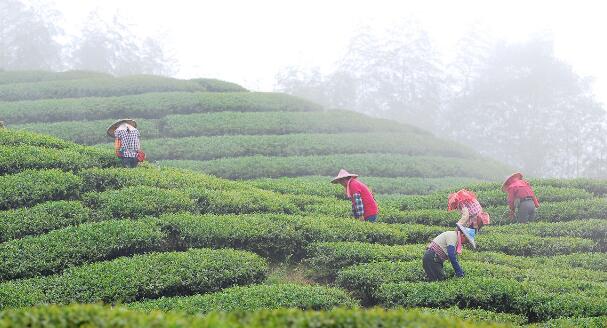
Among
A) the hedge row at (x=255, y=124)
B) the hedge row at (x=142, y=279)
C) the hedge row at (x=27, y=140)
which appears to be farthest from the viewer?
the hedge row at (x=255, y=124)

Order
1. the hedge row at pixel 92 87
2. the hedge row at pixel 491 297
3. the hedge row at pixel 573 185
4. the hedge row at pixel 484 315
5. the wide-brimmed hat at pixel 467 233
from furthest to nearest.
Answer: the hedge row at pixel 92 87 → the hedge row at pixel 573 185 → the wide-brimmed hat at pixel 467 233 → the hedge row at pixel 491 297 → the hedge row at pixel 484 315

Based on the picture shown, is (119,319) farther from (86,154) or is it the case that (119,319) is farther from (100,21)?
(100,21)

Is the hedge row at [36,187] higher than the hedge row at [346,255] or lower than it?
higher

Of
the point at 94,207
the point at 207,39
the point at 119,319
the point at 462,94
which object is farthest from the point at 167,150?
A: the point at 207,39

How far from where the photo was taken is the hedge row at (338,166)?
94.3 feet

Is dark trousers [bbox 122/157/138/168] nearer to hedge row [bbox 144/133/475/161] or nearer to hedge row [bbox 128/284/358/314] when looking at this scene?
hedge row [bbox 128/284/358/314]

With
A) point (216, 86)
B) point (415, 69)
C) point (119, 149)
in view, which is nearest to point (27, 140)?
point (119, 149)

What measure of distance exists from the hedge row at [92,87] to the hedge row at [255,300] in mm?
29442

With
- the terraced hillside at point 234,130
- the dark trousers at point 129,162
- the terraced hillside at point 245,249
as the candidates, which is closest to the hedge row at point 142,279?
the terraced hillside at point 245,249

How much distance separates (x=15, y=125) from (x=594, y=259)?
29.4 meters

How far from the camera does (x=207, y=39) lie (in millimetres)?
89125

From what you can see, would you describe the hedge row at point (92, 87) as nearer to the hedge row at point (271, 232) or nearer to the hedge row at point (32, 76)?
the hedge row at point (32, 76)

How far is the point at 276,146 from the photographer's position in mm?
32094

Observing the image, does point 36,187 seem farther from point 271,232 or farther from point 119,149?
point 271,232
